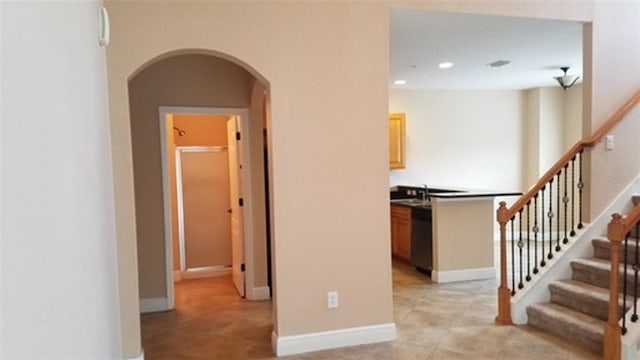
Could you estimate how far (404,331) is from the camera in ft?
12.4

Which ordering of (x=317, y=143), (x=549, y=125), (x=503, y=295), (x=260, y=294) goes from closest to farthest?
1. (x=317, y=143)
2. (x=503, y=295)
3. (x=260, y=294)
4. (x=549, y=125)

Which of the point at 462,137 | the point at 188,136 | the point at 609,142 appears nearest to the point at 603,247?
the point at 609,142

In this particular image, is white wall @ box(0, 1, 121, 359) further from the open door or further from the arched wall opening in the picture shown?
the open door

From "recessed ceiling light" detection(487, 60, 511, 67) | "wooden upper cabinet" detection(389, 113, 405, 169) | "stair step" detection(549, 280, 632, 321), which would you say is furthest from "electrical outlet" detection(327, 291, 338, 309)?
"wooden upper cabinet" detection(389, 113, 405, 169)

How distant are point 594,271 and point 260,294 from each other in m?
3.17

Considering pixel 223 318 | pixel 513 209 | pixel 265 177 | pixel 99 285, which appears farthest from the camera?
pixel 265 177

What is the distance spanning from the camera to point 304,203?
3.38 meters

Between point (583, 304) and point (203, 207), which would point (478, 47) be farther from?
point (203, 207)

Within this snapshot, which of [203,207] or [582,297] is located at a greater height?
[203,207]

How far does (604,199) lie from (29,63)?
455cm

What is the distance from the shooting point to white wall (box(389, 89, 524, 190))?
24.4ft

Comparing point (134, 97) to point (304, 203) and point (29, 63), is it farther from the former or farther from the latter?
point (29, 63)

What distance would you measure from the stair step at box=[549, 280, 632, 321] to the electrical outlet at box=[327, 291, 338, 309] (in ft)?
6.37

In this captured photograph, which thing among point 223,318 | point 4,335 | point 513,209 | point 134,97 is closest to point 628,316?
point 513,209
